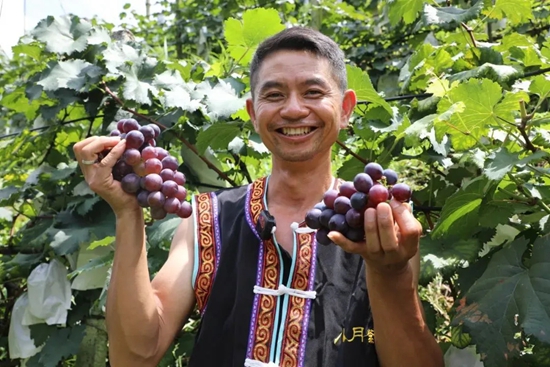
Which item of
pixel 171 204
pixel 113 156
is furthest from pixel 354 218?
pixel 113 156

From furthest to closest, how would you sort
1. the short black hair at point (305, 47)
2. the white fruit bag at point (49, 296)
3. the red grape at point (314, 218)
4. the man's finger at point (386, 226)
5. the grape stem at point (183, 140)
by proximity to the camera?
1. the white fruit bag at point (49, 296)
2. the grape stem at point (183, 140)
3. the short black hair at point (305, 47)
4. the red grape at point (314, 218)
5. the man's finger at point (386, 226)

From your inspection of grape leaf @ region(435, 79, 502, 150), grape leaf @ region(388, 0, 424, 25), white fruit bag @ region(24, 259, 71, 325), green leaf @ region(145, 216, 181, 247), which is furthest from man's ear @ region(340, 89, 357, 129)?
white fruit bag @ region(24, 259, 71, 325)

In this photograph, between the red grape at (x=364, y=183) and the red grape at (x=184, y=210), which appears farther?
the red grape at (x=184, y=210)

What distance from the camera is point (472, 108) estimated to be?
1.34 m

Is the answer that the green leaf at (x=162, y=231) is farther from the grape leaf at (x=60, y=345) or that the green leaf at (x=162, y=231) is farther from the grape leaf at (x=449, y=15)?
the grape leaf at (x=449, y=15)

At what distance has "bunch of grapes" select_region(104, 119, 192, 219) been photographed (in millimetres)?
1185

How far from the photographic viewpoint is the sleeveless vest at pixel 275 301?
1.30 m

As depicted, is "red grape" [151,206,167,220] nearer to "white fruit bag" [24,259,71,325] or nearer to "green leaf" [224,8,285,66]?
"green leaf" [224,8,285,66]

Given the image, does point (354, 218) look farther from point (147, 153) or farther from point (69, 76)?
point (69, 76)

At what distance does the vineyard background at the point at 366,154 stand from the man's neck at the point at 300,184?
0.20 meters

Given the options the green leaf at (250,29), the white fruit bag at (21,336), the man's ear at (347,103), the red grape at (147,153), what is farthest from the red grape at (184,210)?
the white fruit bag at (21,336)

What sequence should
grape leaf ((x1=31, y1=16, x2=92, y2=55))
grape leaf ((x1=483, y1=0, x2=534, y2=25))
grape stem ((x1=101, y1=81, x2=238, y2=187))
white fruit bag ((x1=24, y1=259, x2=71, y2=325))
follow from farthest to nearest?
1. white fruit bag ((x1=24, y1=259, x2=71, y2=325))
2. grape leaf ((x1=31, y1=16, x2=92, y2=55))
3. grape stem ((x1=101, y1=81, x2=238, y2=187))
4. grape leaf ((x1=483, y1=0, x2=534, y2=25))

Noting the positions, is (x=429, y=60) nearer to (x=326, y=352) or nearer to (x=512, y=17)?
(x=512, y=17)

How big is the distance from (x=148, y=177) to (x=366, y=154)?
2.67 ft
